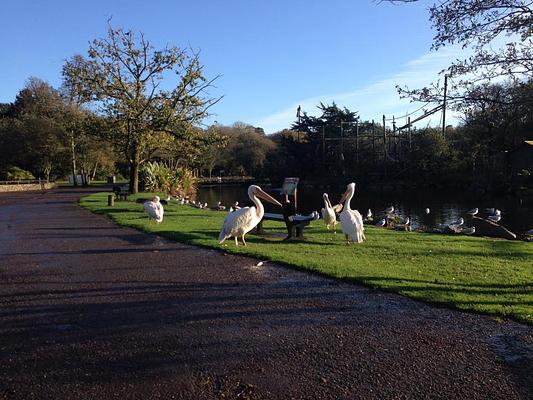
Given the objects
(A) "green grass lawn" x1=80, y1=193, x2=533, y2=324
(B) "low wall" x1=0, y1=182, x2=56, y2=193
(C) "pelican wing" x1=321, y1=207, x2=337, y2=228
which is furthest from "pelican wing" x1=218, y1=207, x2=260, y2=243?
(B) "low wall" x1=0, y1=182, x2=56, y2=193

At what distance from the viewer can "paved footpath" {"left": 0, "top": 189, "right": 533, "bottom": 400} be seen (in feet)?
12.9

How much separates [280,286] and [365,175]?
150 feet

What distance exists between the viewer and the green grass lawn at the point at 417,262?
21.5 feet

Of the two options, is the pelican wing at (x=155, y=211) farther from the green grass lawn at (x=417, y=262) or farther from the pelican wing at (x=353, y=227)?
the pelican wing at (x=353, y=227)

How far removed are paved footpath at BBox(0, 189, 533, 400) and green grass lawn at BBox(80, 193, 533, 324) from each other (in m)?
0.48

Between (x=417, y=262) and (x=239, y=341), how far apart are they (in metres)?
5.35

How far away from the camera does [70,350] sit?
15.4ft

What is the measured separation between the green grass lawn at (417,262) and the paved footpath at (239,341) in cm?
48

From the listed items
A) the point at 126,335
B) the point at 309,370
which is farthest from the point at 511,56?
the point at 126,335

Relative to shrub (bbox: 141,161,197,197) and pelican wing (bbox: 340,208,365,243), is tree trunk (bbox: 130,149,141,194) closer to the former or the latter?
shrub (bbox: 141,161,197,197)

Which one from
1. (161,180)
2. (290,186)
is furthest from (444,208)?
(161,180)

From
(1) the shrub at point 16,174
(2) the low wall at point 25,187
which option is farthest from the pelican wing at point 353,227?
(1) the shrub at point 16,174

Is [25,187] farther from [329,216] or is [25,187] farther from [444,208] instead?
[329,216]

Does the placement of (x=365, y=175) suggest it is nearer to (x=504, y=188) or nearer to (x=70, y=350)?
(x=504, y=188)
